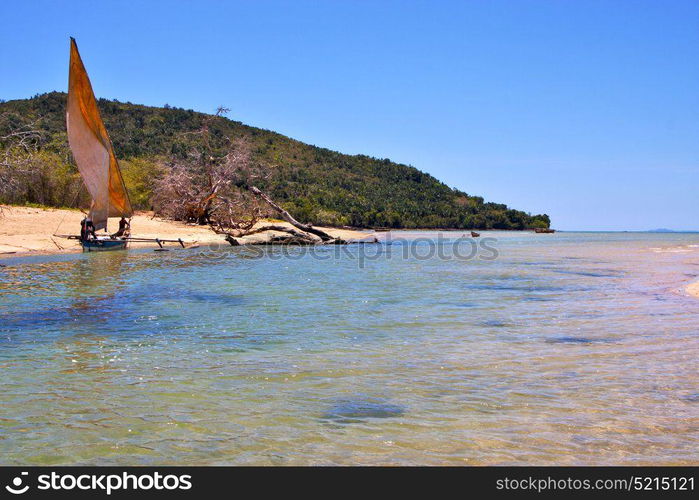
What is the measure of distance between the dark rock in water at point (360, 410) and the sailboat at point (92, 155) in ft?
68.8

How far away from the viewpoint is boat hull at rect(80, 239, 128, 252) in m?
24.0

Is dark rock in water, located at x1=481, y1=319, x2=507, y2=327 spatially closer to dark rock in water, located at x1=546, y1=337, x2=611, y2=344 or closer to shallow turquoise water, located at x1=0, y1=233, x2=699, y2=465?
shallow turquoise water, located at x1=0, y1=233, x2=699, y2=465

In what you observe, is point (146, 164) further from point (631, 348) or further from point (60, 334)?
point (631, 348)

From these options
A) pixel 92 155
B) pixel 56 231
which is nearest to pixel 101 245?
pixel 92 155

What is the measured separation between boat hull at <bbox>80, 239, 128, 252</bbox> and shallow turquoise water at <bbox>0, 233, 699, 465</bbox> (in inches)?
470

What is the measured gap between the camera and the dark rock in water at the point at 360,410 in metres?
4.64

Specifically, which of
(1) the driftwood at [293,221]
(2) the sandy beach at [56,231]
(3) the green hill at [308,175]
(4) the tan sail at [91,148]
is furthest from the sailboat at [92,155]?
(3) the green hill at [308,175]

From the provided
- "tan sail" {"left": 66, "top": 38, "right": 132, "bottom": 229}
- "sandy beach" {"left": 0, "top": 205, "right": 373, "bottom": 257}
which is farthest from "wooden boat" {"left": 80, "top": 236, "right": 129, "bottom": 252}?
"sandy beach" {"left": 0, "top": 205, "right": 373, "bottom": 257}

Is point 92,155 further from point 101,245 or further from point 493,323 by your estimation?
point 493,323

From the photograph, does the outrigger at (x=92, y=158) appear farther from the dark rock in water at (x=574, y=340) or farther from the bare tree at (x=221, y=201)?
the dark rock in water at (x=574, y=340)

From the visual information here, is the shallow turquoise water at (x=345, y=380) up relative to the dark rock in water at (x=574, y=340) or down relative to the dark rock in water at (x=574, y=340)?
down

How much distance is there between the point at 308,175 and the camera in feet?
350
